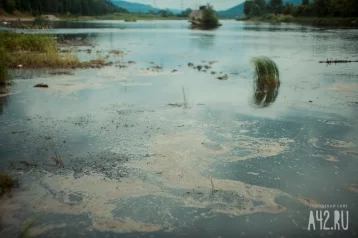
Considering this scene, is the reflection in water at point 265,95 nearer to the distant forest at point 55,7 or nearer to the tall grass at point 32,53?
the tall grass at point 32,53

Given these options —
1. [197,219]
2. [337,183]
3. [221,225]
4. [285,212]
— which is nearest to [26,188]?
[197,219]

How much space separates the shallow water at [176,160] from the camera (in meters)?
4.98

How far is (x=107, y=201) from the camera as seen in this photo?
5461 mm

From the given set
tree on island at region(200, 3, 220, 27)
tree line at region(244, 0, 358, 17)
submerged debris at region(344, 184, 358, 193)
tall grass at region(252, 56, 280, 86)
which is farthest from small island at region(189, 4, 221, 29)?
submerged debris at region(344, 184, 358, 193)

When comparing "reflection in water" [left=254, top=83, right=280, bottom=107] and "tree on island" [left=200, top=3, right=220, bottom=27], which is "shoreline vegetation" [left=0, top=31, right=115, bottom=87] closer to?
"reflection in water" [left=254, top=83, right=280, bottom=107]

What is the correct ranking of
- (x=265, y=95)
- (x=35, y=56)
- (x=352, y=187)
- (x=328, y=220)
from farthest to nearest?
(x=35, y=56), (x=265, y=95), (x=352, y=187), (x=328, y=220)

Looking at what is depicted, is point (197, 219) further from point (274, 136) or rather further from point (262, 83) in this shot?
point (262, 83)

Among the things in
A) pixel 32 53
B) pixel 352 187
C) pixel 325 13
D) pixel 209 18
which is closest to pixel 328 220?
pixel 352 187

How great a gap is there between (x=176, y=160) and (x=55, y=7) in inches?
5378

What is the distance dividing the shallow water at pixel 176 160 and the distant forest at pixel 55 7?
109491mm

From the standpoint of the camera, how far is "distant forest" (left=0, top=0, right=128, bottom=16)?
105812 millimetres

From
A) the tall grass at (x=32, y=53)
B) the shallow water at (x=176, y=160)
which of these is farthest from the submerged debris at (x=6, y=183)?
the tall grass at (x=32, y=53)

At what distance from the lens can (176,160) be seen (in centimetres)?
706

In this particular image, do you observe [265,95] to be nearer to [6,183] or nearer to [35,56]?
[6,183]
